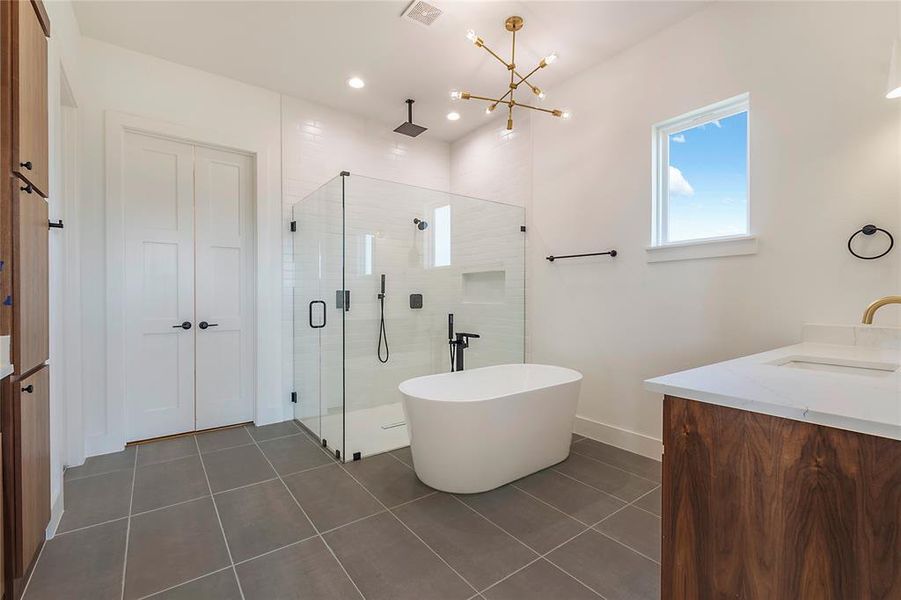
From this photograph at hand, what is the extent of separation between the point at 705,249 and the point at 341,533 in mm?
2634

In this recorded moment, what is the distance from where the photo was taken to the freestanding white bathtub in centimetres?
220

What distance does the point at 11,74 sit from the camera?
50.4 inches

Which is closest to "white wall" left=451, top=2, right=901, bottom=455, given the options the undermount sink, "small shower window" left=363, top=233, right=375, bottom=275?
the undermount sink

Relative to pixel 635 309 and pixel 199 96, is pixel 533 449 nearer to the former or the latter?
pixel 635 309

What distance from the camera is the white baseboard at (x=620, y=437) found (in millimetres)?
2725

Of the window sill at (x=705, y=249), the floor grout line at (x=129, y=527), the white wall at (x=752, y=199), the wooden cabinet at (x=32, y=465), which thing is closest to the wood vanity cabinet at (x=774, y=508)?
the white wall at (x=752, y=199)

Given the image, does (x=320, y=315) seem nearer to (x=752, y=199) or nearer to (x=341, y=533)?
(x=341, y=533)

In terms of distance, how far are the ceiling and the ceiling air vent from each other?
53 millimetres

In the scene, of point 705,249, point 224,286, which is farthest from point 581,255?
point 224,286

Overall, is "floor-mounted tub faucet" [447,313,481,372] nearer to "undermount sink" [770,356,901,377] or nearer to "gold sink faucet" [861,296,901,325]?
"undermount sink" [770,356,901,377]

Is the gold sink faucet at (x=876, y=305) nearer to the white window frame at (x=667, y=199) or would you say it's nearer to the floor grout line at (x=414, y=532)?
the white window frame at (x=667, y=199)

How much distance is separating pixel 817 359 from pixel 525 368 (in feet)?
5.90

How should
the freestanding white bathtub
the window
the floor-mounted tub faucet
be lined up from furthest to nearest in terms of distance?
the floor-mounted tub faucet → the window → the freestanding white bathtub

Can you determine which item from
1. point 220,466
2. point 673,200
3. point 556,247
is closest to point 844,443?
point 673,200
